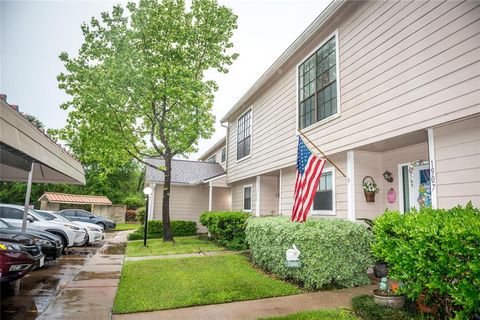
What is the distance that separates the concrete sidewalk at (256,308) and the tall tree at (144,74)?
30.4ft

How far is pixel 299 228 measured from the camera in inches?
242

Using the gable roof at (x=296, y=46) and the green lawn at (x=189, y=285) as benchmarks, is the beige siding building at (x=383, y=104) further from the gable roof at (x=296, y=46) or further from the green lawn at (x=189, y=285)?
the green lawn at (x=189, y=285)

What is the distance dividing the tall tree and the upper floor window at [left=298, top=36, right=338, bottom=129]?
517 cm

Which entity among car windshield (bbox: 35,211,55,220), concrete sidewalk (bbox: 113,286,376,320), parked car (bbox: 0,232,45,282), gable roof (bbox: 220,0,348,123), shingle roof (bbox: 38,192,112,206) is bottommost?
→ concrete sidewalk (bbox: 113,286,376,320)

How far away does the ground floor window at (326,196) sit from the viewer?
8.03 m

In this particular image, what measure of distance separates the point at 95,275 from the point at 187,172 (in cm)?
1220

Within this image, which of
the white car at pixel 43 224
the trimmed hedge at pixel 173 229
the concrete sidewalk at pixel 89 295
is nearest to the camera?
the concrete sidewalk at pixel 89 295

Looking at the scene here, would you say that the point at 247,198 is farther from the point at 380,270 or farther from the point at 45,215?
the point at 380,270

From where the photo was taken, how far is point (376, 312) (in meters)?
4.14

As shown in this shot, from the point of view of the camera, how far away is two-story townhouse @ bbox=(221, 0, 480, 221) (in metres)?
4.70

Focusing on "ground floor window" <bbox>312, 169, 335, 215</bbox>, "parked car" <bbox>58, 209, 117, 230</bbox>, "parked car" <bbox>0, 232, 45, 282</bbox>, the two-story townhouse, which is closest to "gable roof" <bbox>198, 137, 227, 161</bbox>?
the two-story townhouse

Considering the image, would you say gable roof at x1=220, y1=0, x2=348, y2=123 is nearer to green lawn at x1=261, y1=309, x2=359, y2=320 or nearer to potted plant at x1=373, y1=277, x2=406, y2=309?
potted plant at x1=373, y1=277, x2=406, y2=309

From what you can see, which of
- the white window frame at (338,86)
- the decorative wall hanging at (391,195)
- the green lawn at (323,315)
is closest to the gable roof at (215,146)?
the white window frame at (338,86)

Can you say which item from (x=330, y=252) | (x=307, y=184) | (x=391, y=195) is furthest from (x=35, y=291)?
(x=391, y=195)
